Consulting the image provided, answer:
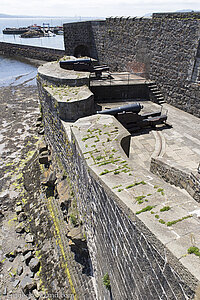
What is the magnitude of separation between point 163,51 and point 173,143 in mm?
5826

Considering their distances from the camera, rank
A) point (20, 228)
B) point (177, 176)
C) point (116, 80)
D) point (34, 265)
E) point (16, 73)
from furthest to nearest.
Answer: point (16, 73)
point (116, 80)
point (20, 228)
point (34, 265)
point (177, 176)

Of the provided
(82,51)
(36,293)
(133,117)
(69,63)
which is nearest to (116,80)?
(69,63)

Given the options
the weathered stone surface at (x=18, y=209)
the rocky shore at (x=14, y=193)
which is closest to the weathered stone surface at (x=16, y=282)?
the rocky shore at (x=14, y=193)

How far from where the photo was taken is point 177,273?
2.11 meters

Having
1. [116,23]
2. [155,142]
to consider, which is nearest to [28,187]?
[155,142]

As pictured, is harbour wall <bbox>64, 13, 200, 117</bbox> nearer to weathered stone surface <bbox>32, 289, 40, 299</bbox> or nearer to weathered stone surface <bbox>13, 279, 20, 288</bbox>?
weathered stone surface <bbox>32, 289, 40, 299</bbox>

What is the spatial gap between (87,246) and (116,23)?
15.0m

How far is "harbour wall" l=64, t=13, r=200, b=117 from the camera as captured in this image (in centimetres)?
982

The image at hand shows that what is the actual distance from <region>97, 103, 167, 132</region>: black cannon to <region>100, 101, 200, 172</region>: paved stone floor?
12.4 inches

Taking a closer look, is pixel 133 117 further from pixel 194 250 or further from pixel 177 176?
pixel 194 250

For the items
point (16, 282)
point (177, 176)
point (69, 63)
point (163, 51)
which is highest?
point (163, 51)

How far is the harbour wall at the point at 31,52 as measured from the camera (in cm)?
3596

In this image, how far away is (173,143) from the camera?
838cm

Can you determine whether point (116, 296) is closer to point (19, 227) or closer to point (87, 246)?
point (87, 246)
